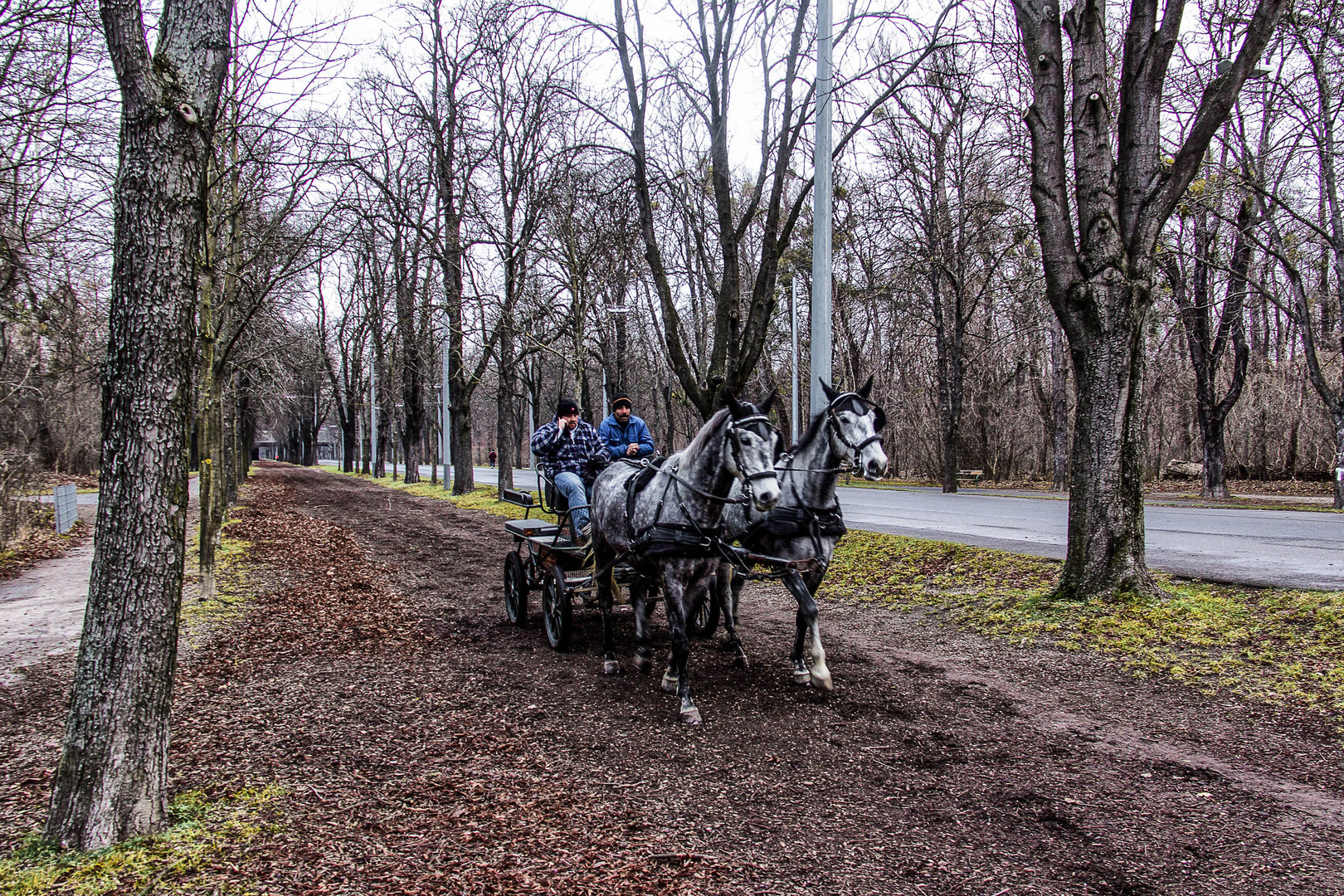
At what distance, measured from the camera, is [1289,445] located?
25562 mm

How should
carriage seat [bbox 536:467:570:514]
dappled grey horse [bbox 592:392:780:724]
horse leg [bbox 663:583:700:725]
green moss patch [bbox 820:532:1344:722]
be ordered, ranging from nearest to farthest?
dappled grey horse [bbox 592:392:780:724]
horse leg [bbox 663:583:700:725]
green moss patch [bbox 820:532:1344:722]
carriage seat [bbox 536:467:570:514]

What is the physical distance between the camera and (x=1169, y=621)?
6895 millimetres

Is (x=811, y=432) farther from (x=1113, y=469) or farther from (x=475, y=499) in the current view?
(x=475, y=499)

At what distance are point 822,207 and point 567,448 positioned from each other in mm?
4570

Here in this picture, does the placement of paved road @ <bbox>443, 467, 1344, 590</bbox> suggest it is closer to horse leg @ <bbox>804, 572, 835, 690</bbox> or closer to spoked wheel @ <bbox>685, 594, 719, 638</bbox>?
spoked wheel @ <bbox>685, 594, 719, 638</bbox>

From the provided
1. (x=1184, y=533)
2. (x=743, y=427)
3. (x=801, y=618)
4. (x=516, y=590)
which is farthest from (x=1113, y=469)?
(x=1184, y=533)

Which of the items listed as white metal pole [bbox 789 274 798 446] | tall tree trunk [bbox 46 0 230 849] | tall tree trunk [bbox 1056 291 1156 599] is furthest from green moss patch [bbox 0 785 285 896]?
white metal pole [bbox 789 274 798 446]

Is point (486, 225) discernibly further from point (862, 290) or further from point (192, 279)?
point (192, 279)

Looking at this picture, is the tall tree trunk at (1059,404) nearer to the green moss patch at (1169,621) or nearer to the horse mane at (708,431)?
the green moss patch at (1169,621)

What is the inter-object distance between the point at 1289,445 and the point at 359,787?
103 ft

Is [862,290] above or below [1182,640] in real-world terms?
above

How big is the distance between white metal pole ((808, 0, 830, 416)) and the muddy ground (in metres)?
3.78

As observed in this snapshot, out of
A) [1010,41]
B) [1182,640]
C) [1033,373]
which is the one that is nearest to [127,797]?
[1182,640]

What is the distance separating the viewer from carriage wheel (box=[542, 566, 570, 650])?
6785mm
